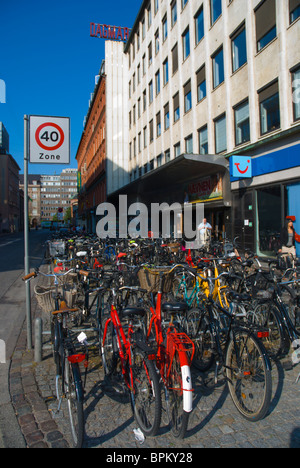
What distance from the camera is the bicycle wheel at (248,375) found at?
288 centimetres

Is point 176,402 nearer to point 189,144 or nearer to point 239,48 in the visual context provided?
point 239,48

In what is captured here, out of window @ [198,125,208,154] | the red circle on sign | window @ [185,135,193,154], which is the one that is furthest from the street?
window @ [185,135,193,154]

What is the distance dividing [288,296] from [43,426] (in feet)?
11.0

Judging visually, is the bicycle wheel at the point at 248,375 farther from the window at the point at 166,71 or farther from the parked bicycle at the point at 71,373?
the window at the point at 166,71

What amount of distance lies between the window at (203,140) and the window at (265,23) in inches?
205

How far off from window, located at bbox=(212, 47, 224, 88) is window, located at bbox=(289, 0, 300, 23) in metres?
4.72

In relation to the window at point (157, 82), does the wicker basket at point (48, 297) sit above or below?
below

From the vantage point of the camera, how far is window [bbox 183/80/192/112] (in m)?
19.9

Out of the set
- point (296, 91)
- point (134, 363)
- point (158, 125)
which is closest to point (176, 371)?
point (134, 363)

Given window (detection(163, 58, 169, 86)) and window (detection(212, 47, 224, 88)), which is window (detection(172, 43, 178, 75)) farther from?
window (detection(212, 47, 224, 88))

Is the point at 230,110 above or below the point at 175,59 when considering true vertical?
below

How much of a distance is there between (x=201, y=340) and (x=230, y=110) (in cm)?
1351

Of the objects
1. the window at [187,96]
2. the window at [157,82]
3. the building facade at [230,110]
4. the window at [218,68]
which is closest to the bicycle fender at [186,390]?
the building facade at [230,110]

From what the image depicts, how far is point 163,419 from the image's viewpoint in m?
3.03
